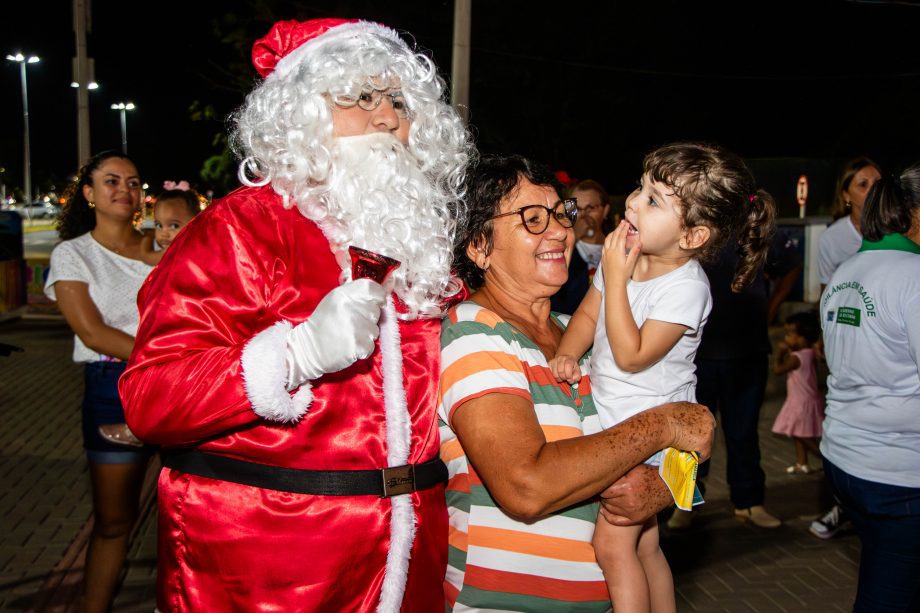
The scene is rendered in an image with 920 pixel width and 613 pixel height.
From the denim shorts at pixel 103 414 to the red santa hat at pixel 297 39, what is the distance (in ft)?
6.58

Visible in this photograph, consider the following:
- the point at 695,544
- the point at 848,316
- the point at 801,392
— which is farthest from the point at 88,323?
the point at 801,392

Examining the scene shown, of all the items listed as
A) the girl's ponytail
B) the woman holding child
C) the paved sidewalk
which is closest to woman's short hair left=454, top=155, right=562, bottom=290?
the woman holding child

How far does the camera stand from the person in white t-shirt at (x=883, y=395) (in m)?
3.01

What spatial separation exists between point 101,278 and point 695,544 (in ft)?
12.8

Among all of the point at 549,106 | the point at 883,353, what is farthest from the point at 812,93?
the point at 883,353

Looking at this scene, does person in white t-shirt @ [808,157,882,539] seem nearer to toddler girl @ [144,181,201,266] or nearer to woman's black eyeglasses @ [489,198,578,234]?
woman's black eyeglasses @ [489,198,578,234]

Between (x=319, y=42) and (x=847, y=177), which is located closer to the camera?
(x=319, y=42)

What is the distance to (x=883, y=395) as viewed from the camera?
123 inches

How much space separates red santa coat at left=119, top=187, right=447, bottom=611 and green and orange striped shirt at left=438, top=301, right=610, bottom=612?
0.16 m

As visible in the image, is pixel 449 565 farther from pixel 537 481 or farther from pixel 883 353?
pixel 883 353

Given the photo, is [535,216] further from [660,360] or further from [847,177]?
[847,177]

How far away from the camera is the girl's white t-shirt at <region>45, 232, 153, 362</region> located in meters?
4.14

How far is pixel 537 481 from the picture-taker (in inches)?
76.3

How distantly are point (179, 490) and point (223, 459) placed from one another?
0.45 ft
